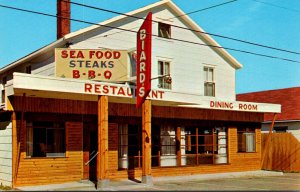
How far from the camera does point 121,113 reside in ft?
72.5

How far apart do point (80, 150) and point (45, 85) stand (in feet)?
14.8

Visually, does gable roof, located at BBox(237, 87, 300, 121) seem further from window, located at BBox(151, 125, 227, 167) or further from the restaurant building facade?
window, located at BBox(151, 125, 227, 167)

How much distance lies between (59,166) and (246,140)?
1303 cm

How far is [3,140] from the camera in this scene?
19453 mm

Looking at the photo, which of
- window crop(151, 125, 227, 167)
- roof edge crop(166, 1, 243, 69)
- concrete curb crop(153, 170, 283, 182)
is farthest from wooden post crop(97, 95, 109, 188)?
roof edge crop(166, 1, 243, 69)

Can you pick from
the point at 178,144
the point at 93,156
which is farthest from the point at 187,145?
the point at 93,156

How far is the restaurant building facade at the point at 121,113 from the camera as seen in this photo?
18672 millimetres

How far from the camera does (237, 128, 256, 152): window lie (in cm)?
2798

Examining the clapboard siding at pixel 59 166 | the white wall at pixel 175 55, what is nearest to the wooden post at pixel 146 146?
the clapboard siding at pixel 59 166

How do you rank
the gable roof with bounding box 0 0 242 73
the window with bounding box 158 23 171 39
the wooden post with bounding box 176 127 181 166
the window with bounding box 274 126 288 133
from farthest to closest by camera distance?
the window with bounding box 274 126 288 133
the window with bounding box 158 23 171 39
the wooden post with bounding box 176 127 181 166
the gable roof with bounding box 0 0 242 73

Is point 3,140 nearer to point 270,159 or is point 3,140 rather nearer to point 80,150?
point 80,150

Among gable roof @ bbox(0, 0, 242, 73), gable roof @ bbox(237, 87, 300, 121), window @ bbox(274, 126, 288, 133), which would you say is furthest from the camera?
window @ bbox(274, 126, 288, 133)

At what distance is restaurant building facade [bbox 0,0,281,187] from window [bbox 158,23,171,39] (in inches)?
2.7

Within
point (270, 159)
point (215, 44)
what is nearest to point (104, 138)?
point (215, 44)
